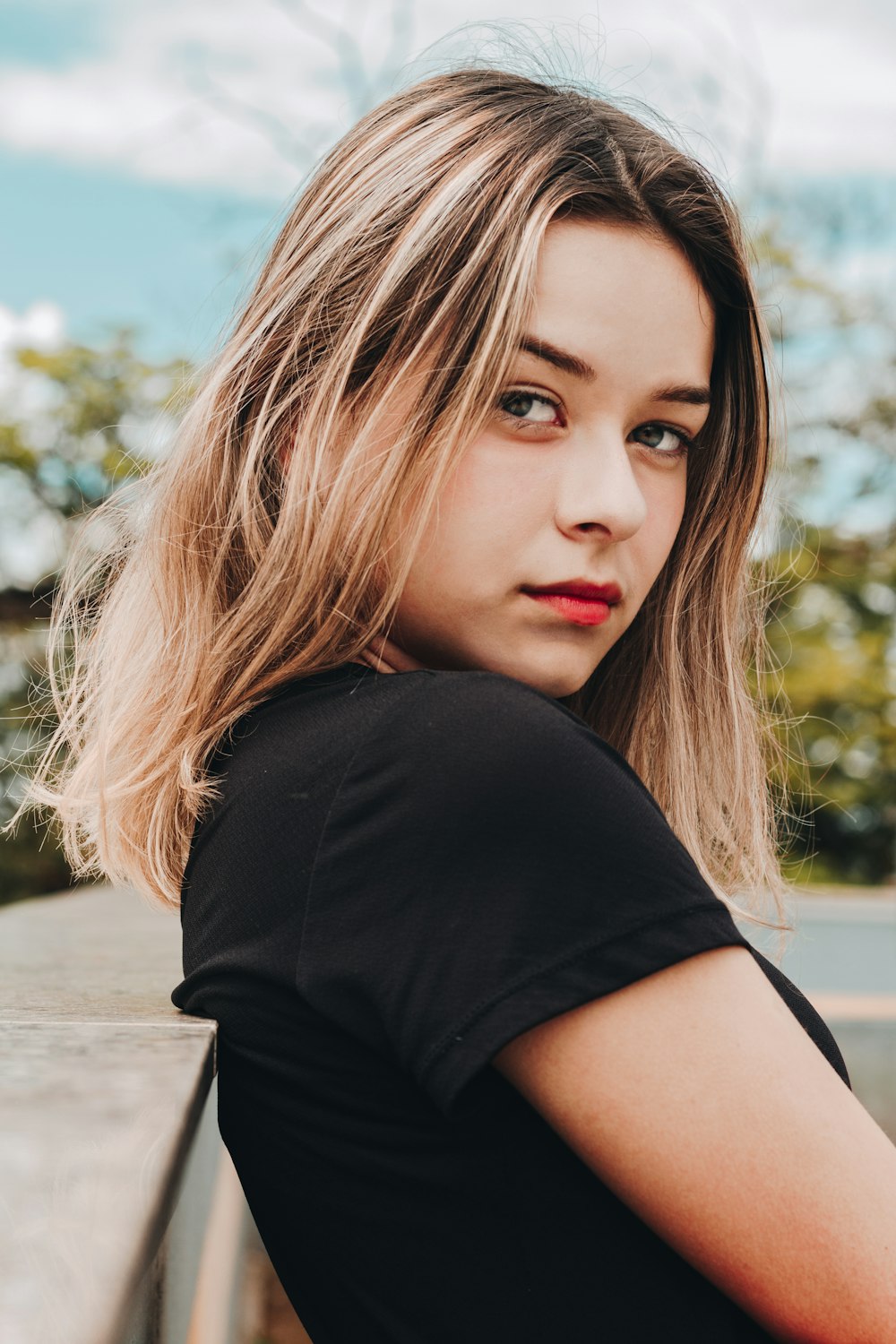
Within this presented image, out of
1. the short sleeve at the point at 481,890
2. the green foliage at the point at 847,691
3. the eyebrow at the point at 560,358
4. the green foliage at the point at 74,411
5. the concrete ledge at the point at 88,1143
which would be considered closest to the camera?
the concrete ledge at the point at 88,1143

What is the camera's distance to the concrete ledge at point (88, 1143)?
26.0 inches

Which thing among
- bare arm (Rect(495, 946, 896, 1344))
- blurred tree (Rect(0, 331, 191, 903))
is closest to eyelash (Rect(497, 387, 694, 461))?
bare arm (Rect(495, 946, 896, 1344))

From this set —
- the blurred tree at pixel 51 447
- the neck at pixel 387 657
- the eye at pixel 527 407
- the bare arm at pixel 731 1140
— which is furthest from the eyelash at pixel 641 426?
the blurred tree at pixel 51 447

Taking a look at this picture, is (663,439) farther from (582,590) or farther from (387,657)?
(387,657)

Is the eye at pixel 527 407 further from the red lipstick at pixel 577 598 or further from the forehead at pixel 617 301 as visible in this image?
the red lipstick at pixel 577 598

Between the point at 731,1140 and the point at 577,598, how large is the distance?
0.62 metres

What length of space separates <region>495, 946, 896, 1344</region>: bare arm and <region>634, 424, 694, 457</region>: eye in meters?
0.70

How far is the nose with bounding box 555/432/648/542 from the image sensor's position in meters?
1.29

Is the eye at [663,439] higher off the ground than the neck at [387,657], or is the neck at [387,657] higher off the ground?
the eye at [663,439]

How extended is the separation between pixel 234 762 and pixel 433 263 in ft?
1.75

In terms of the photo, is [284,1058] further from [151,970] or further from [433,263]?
[151,970]

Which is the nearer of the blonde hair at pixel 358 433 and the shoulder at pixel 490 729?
the shoulder at pixel 490 729

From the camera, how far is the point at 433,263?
4.29 ft

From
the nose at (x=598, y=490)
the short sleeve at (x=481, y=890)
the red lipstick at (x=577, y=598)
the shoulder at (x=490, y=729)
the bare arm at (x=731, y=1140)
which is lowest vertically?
the bare arm at (x=731, y=1140)
